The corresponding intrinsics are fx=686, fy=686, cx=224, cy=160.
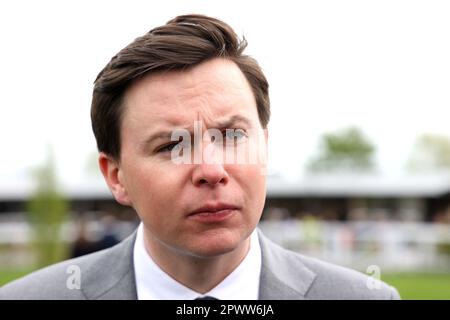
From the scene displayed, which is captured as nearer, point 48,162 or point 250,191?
point 250,191

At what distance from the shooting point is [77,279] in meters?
3.34

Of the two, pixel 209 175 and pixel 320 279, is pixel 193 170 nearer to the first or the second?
pixel 209 175

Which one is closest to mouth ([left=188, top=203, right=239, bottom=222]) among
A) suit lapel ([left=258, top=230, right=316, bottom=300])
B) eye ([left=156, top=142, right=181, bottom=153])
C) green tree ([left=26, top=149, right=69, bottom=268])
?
eye ([left=156, top=142, right=181, bottom=153])

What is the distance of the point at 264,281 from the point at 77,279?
0.92 m

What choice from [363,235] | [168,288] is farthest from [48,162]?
[168,288]

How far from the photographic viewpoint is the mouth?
273cm

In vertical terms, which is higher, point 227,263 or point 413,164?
point 227,263

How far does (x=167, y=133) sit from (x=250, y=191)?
1.37 feet

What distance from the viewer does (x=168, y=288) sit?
3.08 m

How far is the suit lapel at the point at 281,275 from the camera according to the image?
314cm

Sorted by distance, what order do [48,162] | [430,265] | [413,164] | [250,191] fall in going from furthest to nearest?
1. [413,164]
2. [48,162]
3. [430,265]
4. [250,191]

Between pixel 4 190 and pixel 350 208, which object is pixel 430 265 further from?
pixel 4 190

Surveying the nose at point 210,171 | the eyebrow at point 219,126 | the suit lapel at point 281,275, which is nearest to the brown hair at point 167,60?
the eyebrow at point 219,126
